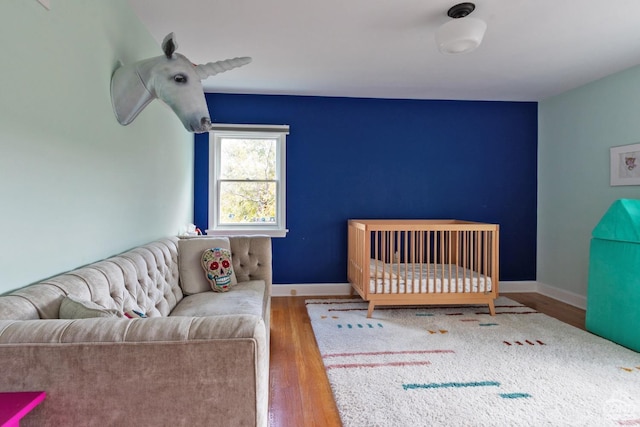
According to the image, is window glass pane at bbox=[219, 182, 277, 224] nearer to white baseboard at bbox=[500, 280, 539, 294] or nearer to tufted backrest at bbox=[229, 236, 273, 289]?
tufted backrest at bbox=[229, 236, 273, 289]

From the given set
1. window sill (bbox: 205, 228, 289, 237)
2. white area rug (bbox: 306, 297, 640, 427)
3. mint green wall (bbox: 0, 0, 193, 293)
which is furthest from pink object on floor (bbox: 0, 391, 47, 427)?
window sill (bbox: 205, 228, 289, 237)

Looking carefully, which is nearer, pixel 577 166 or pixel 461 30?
pixel 461 30

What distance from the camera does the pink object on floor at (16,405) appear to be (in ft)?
2.31

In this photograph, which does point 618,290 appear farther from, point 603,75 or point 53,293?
point 53,293

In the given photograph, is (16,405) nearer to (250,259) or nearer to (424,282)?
(250,259)

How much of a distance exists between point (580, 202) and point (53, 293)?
4328 mm

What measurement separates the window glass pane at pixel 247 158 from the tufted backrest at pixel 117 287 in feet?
5.51

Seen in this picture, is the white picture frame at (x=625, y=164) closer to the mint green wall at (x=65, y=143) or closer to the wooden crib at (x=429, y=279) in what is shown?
the wooden crib at (x=429, y=279)

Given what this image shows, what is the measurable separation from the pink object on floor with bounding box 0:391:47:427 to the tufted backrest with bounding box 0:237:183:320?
317mm

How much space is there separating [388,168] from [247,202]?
1.62m

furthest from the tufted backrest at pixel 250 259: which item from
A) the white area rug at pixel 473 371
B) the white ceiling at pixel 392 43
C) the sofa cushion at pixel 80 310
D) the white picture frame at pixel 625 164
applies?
the white picture frame at pixel 625 164

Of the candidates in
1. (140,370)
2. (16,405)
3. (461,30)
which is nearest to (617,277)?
(461,30)

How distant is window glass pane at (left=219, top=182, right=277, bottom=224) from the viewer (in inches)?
163

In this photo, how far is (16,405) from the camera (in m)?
0.76
